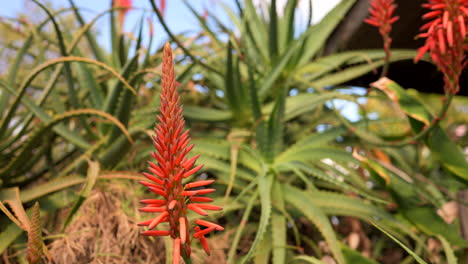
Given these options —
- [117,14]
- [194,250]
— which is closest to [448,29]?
[194,250]

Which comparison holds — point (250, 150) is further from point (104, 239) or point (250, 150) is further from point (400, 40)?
point (400, 40)

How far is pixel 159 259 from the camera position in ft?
2.72

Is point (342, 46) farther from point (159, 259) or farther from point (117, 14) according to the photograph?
point (159, 259)

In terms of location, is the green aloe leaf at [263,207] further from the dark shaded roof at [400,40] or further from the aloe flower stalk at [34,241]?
the dark shaded roof at [400,40]

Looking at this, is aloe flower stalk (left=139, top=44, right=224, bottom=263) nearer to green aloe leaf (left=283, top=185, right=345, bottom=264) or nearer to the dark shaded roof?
green aloe leaf (left=283, top=185, right=345, bottom=264)

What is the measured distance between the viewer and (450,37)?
63cm

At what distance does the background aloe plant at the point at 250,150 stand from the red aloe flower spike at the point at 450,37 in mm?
160

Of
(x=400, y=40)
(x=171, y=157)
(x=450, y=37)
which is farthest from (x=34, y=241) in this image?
(x=400, y=40)

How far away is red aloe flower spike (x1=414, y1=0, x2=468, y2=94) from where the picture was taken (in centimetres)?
63

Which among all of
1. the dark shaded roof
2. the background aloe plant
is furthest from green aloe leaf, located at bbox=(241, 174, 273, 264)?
the dark shaded roof

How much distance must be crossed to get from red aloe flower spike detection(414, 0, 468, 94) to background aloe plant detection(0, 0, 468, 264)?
0.53 feet

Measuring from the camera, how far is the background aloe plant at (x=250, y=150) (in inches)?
31.5

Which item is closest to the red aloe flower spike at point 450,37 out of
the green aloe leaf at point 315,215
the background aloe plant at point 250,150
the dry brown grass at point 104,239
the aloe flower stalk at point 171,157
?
the background aloe plant at point 250,150

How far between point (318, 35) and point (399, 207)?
591 mm
